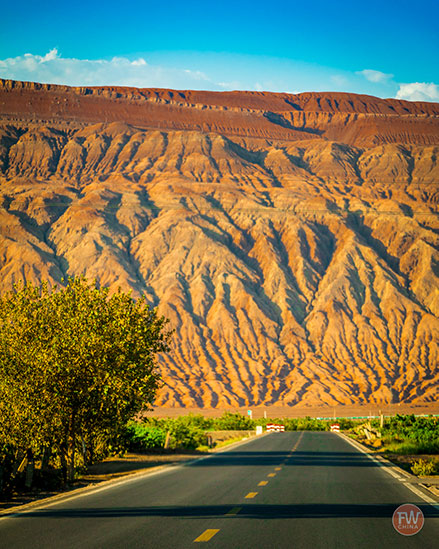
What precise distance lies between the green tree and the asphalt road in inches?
98.2

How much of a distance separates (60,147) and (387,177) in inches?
2670

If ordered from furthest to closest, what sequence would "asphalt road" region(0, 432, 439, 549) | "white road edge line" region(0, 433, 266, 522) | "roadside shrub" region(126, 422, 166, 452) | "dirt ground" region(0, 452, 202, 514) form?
"roadside shrub" region(126, 422, 166, 452)
"dirt ground" region(0, 452, 202, 514)
"white road edge line" region(0, 433, 266, 522)
"asphalt road" region(0, 432, 439, 549)

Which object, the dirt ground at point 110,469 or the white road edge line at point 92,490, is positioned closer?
the white road edge line at point 92,490

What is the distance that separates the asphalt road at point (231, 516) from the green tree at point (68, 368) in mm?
2494

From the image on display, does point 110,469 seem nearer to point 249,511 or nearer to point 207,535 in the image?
point 249,511

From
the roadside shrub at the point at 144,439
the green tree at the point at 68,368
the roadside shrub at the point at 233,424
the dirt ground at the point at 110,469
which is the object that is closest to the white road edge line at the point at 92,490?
the dirt ground at the point at 110,469

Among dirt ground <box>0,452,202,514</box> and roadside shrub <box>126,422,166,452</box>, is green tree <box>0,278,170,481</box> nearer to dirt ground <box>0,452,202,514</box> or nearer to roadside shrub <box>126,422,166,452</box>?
dirt ground <box>0,452,202,514</box>

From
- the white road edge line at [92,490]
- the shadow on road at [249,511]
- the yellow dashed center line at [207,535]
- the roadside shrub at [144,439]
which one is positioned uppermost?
the yellow dashed center line at [207,535]

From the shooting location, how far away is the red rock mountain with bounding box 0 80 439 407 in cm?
11119

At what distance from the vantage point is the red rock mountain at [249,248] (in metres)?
111

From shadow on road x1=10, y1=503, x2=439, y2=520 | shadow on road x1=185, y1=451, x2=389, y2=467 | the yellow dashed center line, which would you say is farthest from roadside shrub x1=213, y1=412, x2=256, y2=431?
the yellow dashed center line

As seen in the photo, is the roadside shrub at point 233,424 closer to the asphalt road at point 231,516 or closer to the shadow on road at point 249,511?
the asphalt road at point 231,516

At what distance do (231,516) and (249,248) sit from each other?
4858 inches

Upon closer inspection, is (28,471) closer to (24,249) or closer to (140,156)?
(24,249)
